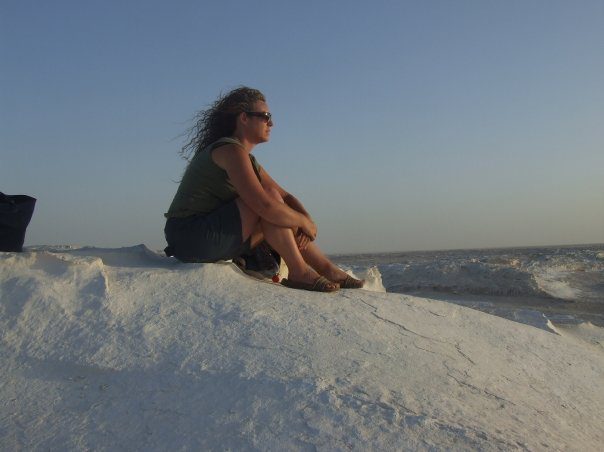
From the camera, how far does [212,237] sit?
9.45 feet

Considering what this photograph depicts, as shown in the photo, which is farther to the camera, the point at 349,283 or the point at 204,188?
the point at 349,283

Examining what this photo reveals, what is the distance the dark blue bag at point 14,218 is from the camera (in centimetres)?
261

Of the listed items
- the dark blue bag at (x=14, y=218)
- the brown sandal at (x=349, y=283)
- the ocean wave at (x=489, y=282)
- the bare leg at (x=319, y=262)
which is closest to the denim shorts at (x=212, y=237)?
the bare leg at (x=319, y=262)

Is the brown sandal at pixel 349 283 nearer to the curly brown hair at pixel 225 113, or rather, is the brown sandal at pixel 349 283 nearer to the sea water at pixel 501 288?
the curly brown hair at pixel 225 113

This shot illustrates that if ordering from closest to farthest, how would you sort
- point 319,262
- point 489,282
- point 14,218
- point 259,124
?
point 14,218, point 259,124, point 319,262, point 489,282

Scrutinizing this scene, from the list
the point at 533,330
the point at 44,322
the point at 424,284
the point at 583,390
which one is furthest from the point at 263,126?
the point at 424,284

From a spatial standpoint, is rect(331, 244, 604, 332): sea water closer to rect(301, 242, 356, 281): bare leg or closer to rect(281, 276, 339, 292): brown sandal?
rect(301, 242, 356, 281): bare leg

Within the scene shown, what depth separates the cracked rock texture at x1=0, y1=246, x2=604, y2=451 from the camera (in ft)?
5.79

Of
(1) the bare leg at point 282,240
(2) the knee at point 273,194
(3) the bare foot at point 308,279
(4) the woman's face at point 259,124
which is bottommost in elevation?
(3) the bare foot at point 308,279

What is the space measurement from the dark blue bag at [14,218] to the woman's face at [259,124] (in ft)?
4.09

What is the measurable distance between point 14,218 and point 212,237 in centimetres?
96

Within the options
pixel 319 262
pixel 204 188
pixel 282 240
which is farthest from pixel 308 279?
pixel 204 188

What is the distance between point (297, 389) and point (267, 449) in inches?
11.9

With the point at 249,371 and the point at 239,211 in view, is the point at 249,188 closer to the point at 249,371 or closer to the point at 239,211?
the point at 239,211
